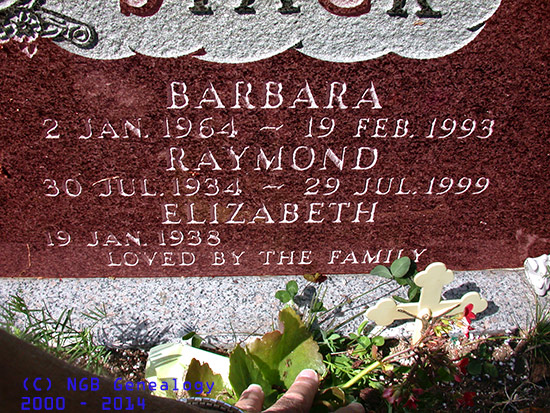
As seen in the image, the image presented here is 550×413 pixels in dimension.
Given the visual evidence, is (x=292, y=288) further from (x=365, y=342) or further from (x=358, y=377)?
(x=358, y=377)

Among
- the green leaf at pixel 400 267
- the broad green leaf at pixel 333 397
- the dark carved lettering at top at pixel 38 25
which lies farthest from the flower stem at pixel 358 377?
the dark carved lettering at top at pixel 38 25

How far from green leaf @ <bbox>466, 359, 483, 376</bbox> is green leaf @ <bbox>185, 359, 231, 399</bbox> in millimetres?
1067

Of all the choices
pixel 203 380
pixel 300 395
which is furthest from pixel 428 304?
pixel 203 380

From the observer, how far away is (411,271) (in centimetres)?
240

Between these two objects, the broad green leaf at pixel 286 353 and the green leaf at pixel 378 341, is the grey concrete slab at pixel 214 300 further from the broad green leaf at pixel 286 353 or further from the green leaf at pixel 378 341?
the broad green leaf at pixel 286 353

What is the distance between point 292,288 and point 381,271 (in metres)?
0.47

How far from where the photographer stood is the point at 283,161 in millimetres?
2145

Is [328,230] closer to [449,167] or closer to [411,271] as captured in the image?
[411,271]

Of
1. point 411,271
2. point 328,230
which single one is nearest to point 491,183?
point 411,271

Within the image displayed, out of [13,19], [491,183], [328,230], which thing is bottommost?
[328,230]

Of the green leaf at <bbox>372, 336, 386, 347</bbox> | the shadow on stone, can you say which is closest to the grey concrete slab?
the shadow on stone

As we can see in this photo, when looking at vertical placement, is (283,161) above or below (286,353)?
above

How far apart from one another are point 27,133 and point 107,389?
164cm

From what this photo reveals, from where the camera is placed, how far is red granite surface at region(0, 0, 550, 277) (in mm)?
1864
